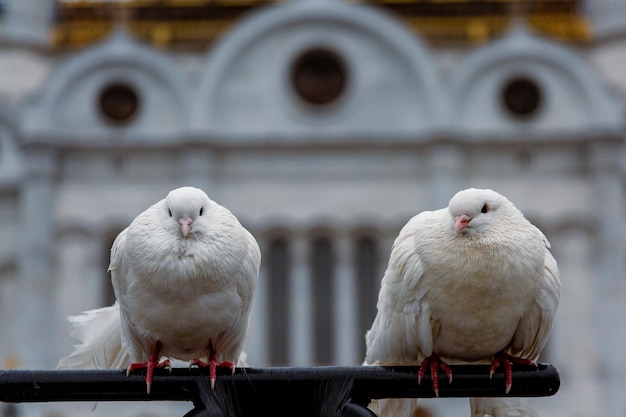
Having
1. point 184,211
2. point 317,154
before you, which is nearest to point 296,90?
point 317,154

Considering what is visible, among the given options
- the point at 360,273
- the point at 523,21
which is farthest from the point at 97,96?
the point at 523,21

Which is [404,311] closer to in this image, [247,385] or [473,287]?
[473,287]

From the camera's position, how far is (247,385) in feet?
13.3

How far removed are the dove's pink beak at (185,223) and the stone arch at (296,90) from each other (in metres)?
26.1

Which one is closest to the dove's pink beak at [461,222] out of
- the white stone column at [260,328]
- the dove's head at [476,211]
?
the dove's head at [476,211]

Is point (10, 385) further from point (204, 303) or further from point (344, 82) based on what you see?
point (344, 82)

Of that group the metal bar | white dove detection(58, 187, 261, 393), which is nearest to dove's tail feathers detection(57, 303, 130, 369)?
white dove detection(58, 187, 261, 393)

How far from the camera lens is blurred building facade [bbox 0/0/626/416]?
32.4 m

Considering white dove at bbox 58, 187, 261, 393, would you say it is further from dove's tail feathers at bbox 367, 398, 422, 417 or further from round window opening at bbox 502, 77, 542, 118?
round window opening at bbox 502, 77, 542, 118

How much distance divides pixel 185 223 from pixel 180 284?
0.31m

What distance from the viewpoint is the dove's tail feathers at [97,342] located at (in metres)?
7.15

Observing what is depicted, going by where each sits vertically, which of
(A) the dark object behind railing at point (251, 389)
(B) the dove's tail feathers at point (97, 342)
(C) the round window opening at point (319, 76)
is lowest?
(B) the dove's tail feathers at point (97, 342)

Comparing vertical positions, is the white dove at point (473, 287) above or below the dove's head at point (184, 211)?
below

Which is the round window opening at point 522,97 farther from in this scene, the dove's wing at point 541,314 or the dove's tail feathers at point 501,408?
the dove's tail feathers at point 501,408
